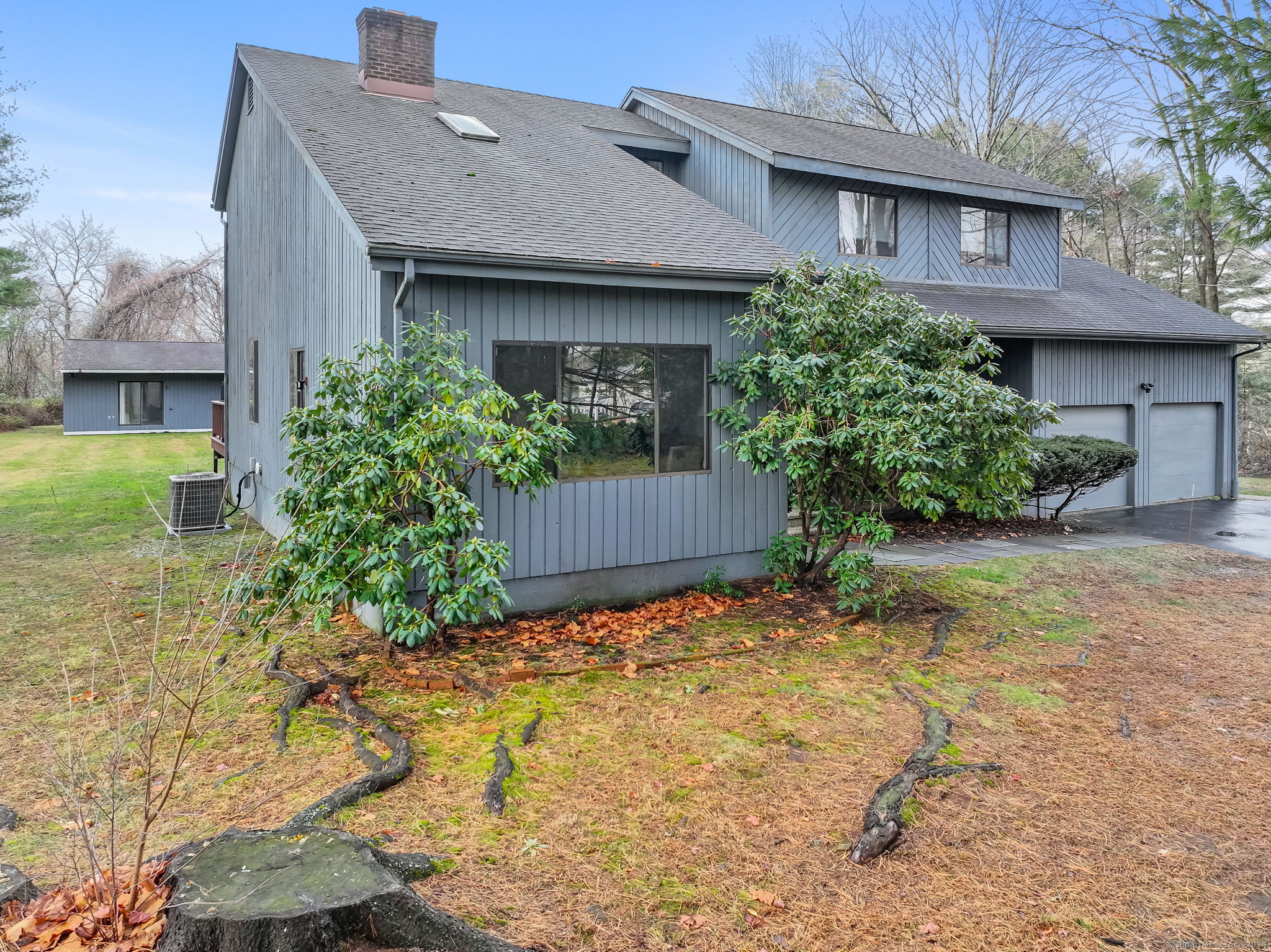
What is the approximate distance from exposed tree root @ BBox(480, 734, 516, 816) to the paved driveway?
1002 cm

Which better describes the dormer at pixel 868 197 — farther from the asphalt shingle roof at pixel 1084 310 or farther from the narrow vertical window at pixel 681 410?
the narrow vertical window at pixel 681 410

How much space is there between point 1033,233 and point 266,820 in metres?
14.9

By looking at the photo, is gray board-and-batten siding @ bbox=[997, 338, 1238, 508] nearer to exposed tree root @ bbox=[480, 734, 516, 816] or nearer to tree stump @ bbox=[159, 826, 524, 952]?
exposed tree root @ bbox=[480, 734, 516, 816]

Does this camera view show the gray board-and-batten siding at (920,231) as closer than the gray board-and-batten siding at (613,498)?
No

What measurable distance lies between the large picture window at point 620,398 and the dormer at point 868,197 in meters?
5.08

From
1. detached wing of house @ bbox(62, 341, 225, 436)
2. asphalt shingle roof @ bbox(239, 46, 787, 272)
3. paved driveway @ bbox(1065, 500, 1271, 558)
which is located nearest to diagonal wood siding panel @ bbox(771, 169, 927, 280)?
asphalt shingle roof @ bbox(239, 46, 787, 272)

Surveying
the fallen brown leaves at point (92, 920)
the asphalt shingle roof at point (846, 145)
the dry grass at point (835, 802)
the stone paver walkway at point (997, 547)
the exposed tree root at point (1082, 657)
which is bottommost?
the dry grass at point (835, 802)

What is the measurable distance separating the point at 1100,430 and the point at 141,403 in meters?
29.3

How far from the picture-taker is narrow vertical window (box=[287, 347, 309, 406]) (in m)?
8.77

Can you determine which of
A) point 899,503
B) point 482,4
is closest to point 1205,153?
point 899,503

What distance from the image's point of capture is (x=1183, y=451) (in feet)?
49.6

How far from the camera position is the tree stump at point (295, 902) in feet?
7.91

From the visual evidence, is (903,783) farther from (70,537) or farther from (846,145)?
(846,145)

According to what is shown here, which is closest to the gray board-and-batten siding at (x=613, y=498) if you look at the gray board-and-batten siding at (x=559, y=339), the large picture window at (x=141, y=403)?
the gray board-and-batten siding at (x=559, y=339)
